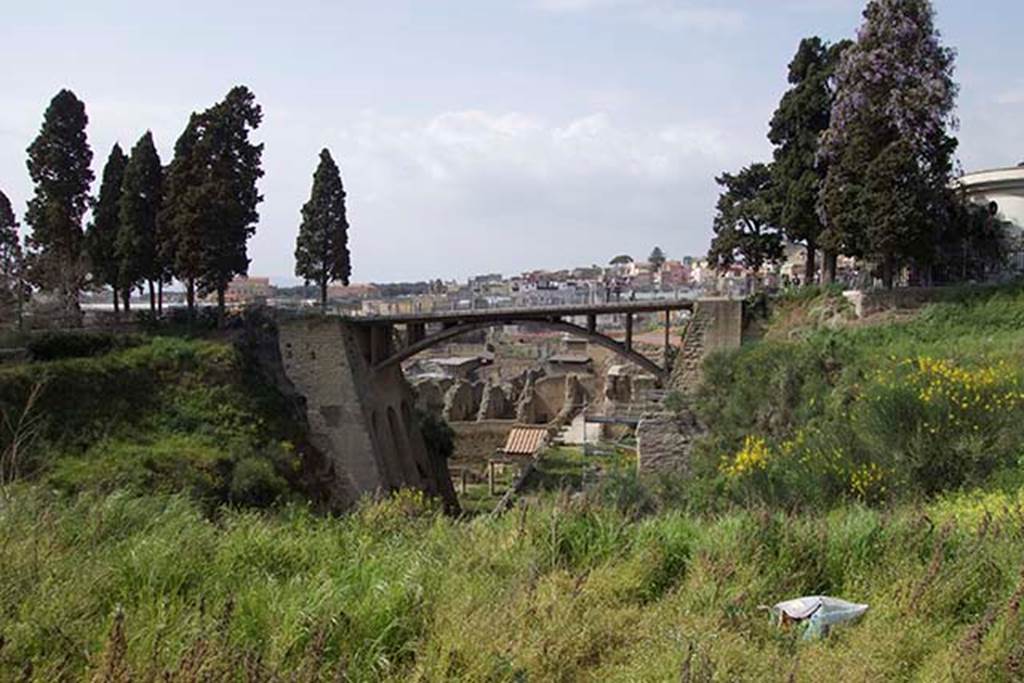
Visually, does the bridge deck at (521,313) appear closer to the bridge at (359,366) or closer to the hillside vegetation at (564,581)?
the bridge at (359,366)

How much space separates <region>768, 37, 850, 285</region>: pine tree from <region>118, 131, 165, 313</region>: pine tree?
17.5 meters

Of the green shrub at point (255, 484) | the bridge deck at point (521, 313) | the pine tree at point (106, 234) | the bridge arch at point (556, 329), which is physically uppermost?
the pine tree at point (106, 234)

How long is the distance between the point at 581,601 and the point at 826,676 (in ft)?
4.93

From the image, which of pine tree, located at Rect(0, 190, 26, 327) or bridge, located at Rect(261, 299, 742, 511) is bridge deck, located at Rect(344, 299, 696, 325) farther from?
pine tree, located at Rect(0, 190, 26, 327)

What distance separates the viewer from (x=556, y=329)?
23438mm

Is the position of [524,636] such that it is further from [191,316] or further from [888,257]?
[191,316]

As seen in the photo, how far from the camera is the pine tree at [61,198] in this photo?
24984mm

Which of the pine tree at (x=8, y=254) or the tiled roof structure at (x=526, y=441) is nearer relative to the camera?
the pine tree at (x=8, y=254)

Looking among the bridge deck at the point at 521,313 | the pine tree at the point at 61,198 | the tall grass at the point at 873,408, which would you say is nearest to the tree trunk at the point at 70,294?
the pine tree at the point at 61,198

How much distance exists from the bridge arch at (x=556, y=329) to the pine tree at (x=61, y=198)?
32.1 ft

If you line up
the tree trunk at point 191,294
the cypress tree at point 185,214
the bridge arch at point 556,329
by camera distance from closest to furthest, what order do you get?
1. the bridge arch at point 556,329
2. the cypress tree at point 185,214
3. the tree trunk at point 191,294

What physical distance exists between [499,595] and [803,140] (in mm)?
19472

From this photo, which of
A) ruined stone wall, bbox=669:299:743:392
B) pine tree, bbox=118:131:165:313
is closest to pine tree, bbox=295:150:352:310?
pine tree, bbox=118:131:165:313

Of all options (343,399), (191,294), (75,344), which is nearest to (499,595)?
(343,399)
